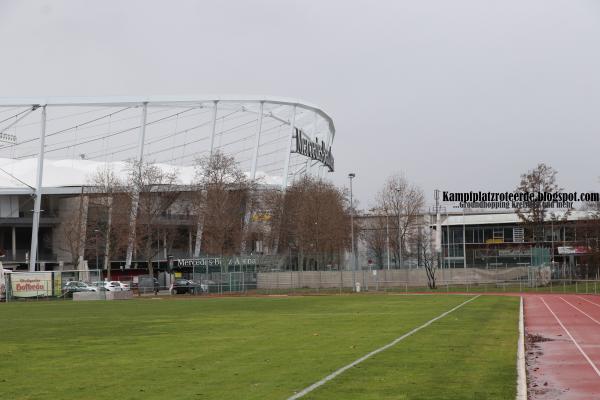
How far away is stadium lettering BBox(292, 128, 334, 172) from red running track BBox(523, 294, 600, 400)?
9086cm

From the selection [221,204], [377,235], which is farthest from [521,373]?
[377,235]

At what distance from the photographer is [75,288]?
254 ft

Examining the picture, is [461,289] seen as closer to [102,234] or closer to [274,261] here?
[274,261]

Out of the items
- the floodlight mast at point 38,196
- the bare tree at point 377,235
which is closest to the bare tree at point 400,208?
the bare tree at point 377,235

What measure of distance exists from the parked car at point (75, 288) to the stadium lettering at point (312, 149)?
172 feet

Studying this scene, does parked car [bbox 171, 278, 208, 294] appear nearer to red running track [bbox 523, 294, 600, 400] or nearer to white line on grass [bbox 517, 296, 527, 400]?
red running track [bbox 523, 294, 600, 400]

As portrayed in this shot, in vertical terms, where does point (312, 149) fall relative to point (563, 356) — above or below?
above

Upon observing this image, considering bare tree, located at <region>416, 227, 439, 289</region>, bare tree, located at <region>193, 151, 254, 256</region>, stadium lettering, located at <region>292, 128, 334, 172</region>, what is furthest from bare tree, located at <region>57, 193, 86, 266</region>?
bare tree, located at <region>416, 227, 439, 289</region>

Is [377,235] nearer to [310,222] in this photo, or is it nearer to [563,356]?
[310,222]

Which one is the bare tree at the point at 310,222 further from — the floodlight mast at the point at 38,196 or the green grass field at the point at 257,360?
the green grass field at the point at 257,360

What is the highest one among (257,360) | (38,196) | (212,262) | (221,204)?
(38,196)

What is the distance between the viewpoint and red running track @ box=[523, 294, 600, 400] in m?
14.1

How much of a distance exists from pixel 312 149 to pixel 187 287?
54654 mm

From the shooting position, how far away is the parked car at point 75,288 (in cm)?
7600
